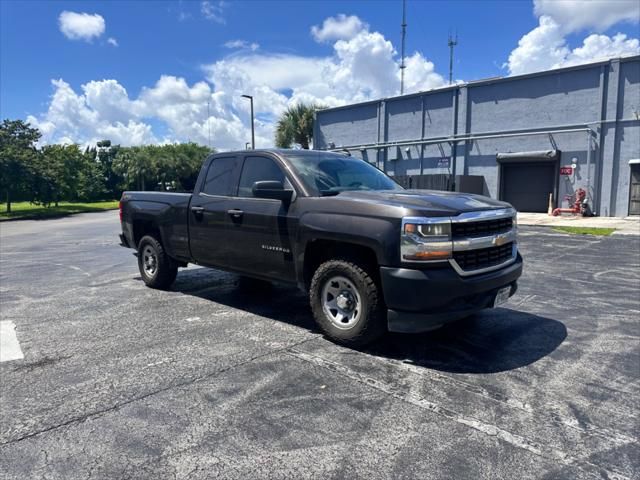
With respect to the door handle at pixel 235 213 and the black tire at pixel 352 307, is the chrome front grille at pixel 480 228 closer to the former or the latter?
the black tire at pixel 352 307

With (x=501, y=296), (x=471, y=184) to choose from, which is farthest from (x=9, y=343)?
(x=471, y=184)

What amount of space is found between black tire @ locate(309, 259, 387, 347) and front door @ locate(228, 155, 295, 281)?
19.7 inches

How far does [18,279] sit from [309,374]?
22.5 feet

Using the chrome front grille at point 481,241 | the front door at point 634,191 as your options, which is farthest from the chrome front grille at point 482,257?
the front door at point 634,191

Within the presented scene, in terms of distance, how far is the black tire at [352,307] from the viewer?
4.24 metres

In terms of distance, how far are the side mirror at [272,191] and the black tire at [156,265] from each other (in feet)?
9.08

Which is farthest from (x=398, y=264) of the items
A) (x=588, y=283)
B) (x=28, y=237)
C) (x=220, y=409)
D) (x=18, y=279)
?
(x=28, y=237)

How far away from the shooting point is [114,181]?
2343 inches

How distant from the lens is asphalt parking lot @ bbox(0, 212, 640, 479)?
8.98ft

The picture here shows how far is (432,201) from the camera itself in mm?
4207

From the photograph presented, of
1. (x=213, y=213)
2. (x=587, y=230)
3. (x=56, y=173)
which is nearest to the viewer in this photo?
(x=213, y=213)

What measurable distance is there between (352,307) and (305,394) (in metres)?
1.15

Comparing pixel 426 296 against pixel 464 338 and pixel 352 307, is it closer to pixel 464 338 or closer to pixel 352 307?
pixel 352 307

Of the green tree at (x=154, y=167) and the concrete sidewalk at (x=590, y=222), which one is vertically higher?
the green tree at (x=154, y=167)
